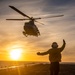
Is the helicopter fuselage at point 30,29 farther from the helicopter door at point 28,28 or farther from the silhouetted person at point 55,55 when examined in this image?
the silhouetted person at point 55,55

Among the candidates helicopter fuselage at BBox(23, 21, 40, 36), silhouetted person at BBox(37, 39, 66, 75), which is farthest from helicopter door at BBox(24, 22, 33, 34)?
silhouetted person at BBox(37, 39, 66, 75)

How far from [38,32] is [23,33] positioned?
5.02 metres

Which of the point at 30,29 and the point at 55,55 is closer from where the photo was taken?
the point at 55,55

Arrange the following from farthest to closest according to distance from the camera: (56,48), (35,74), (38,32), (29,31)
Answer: (38,32) < (29,31) < (35,74) < (56,48)

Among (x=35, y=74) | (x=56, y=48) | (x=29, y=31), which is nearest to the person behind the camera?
(x=56, y=48)

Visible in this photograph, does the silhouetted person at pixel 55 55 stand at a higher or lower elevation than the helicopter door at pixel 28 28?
lower

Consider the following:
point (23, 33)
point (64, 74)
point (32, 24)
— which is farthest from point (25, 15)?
point (64, 74)

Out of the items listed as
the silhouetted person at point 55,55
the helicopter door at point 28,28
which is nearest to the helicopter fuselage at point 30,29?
the helicopter door at point 28,28

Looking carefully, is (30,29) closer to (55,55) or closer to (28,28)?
(28,28)

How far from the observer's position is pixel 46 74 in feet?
85.4

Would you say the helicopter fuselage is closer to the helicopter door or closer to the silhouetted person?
the helicopter door

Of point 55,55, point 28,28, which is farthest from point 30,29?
point 55,55

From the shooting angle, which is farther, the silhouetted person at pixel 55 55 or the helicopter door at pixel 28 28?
the helicopter door at pixel 28 28

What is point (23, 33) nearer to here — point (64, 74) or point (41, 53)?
point (64, 74)
